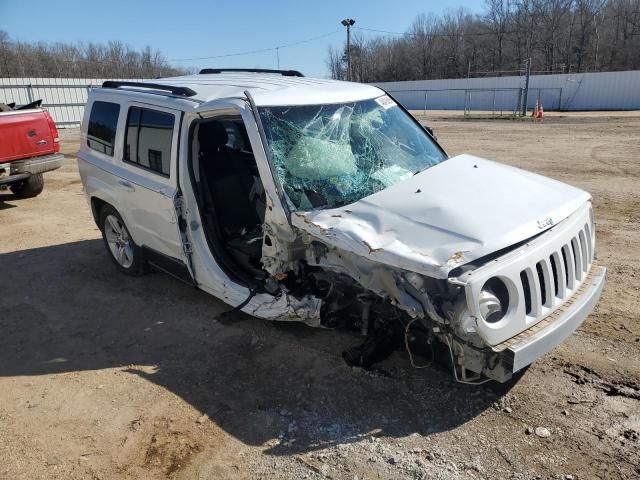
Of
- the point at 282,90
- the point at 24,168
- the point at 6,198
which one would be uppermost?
the point at 282,90

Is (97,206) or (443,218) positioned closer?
(443,218)

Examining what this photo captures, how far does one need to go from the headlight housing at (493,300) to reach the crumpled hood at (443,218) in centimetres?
21

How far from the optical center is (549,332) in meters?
2.92

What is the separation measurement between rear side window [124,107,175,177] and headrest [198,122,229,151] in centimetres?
30

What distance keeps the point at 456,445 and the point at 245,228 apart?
2.83 m

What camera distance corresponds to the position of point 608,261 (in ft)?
18.4

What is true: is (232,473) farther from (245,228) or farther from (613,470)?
(245,228)

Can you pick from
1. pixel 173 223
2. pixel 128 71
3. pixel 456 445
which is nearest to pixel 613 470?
pixel 456 445

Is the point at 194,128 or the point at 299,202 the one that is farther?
the point at 194,128

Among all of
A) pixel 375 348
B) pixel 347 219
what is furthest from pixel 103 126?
pixel 375 348

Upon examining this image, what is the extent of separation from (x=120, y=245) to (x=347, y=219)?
3.51m

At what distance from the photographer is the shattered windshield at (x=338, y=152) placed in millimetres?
3699

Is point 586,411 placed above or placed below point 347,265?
below

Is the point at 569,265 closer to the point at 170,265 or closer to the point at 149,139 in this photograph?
the point at 170,265
